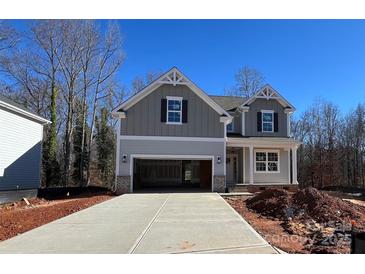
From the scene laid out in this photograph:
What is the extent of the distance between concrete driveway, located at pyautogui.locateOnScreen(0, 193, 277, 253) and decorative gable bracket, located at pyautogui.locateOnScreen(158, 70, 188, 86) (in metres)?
10.1

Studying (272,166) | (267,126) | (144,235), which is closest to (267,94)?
(267,126)

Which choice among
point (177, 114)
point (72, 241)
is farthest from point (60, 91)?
point (72, 241)

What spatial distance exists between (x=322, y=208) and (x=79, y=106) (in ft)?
83.6

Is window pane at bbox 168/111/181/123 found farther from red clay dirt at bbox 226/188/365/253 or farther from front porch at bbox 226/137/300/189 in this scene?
red clay dirt at bbox 226/188/365/253

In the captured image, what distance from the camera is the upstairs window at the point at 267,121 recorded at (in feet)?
72.4

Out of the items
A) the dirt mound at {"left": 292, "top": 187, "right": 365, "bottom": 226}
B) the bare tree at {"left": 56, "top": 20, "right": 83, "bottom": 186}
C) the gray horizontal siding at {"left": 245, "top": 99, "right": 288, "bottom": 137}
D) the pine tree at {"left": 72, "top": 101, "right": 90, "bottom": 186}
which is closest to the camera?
the dirt mound at {"left": 292, "top": 187, "right": 365, "bottom": 226}

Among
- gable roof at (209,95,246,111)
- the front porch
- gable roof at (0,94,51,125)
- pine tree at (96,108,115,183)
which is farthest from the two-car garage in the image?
gable roof at (0,94,51,125)

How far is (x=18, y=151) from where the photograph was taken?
55.1 feet

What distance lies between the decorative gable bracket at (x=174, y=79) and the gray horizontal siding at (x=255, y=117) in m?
5.47

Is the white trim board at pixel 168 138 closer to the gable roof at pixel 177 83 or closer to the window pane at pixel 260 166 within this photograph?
the gable roof at pixel 177 83

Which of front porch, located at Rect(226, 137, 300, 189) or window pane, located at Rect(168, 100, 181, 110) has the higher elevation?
window pane, located at Rect(168, 100, 181, 110)

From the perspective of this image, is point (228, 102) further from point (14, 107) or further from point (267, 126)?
point (14, 107)

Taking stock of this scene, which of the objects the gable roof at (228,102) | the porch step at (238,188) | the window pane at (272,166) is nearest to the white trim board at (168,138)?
the porch step at (238,188)

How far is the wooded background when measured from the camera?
90.5 ft
